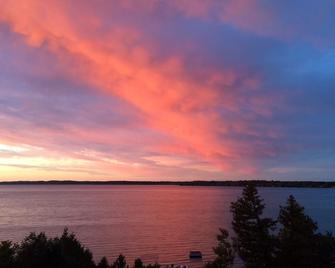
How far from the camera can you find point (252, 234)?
138 ft

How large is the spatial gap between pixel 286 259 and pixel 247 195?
23.8 ft

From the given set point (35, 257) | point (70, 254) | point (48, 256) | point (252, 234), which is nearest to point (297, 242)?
point (252, 234)

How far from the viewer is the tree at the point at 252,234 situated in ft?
138

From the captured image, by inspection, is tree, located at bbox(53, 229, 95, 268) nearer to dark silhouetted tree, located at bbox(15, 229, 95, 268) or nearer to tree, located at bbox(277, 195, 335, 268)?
dark silhouetted tree, located at bbox(15, 229, 95, 268)

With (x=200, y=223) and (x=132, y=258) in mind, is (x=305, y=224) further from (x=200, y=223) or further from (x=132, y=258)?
(x=200, y=223)

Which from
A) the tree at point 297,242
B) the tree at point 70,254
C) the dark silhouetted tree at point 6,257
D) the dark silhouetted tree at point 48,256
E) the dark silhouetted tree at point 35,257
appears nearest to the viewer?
the dark silhouetted tree at point 6,257

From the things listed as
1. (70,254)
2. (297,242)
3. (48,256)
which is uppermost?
(297,242)

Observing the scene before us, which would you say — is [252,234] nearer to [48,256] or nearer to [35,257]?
Result: [48,256]

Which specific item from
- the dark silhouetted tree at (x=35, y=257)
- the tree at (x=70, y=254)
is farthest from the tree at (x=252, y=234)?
the dark silhouetted tree at (x=35, y=257)

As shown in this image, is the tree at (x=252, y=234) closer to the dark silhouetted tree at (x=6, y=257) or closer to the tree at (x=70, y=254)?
the tree at (x=70, y=254)

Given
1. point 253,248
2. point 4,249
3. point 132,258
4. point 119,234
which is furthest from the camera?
point 119,234

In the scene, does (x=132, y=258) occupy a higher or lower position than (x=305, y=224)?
lower

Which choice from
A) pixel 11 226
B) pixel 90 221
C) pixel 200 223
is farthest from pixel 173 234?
pixel 11 226

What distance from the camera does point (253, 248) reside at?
139 ft
